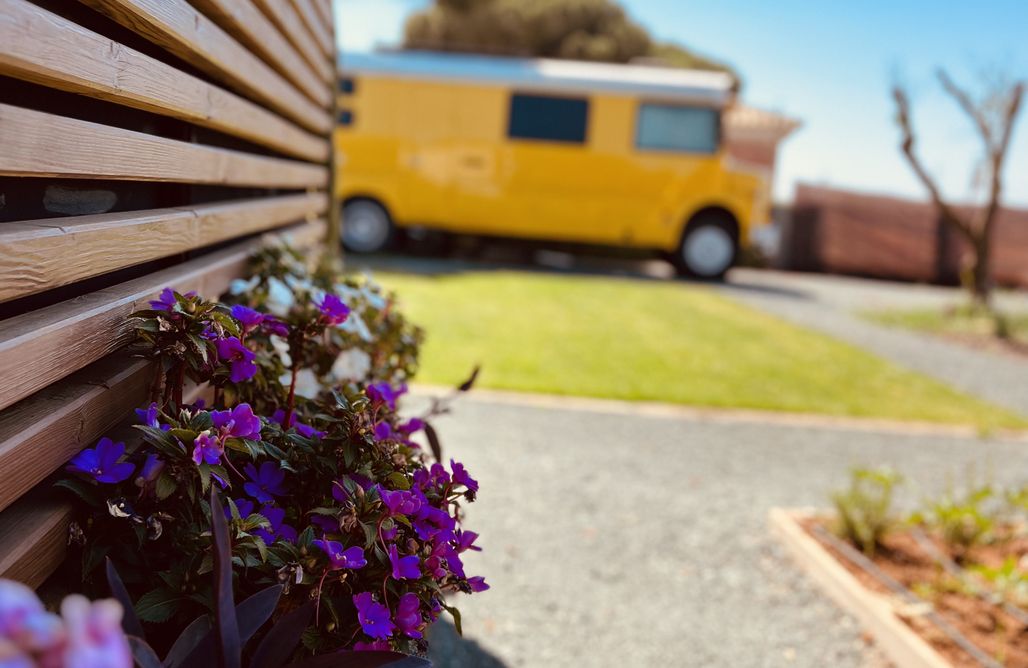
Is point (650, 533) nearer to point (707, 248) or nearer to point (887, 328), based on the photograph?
point (887, 328)

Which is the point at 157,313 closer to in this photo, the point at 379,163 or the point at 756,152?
the point at 379,163

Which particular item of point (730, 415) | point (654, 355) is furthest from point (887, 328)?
point (730, 415)

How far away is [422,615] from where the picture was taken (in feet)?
4.66

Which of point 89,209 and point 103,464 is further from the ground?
point 89,209

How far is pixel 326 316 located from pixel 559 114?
11.4 metres

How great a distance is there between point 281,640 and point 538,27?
2794 centimetres

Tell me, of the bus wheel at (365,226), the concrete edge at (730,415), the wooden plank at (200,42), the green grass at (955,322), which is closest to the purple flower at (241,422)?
the wooden plank at (200,42)

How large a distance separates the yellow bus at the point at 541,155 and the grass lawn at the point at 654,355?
2630 millimetres

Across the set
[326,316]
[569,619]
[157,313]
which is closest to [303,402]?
[326,316]

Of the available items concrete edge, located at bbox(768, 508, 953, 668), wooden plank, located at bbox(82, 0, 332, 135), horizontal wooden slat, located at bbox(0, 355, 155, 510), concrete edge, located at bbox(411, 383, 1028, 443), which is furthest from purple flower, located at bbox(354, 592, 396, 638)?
concrete edge, located at bbox(411, 383, 1028, 443)

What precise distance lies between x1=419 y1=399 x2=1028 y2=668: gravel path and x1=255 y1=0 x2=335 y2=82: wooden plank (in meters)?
1.89

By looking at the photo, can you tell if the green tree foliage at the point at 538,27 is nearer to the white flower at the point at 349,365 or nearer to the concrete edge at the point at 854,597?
the concrete edge at the point at 854,597

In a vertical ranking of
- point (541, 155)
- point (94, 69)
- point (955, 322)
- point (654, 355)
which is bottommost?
point (654, 355)

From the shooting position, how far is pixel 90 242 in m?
1.33
